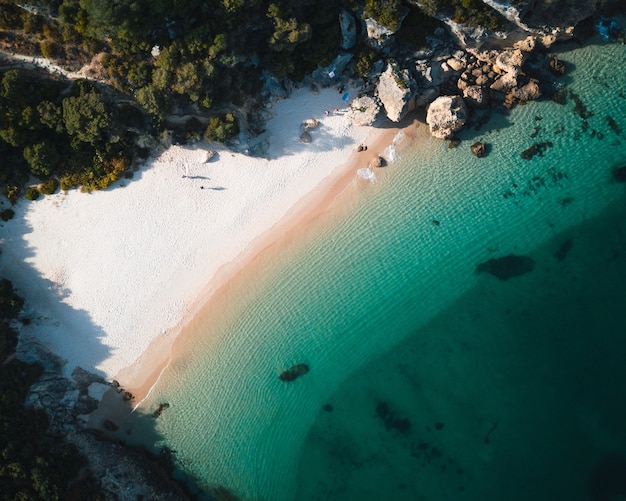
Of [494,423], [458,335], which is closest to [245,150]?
[458,335]

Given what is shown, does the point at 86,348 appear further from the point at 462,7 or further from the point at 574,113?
the point at 574,113

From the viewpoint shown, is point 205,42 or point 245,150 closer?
point 205,42

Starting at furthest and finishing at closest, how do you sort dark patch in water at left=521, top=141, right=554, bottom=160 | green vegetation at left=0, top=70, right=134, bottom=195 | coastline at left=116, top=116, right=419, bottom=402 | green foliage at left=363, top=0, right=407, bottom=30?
coastline at left=116, top=116, right=419, bottom=402 < dark patch in water at left=521, top=141, right=554, bottom=160 < green foliage at left=363, top=0, right=407, bottom=30 < green vegetation at left=0, top=70, right=134, bottom=195

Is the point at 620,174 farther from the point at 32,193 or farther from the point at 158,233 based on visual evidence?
the point at 32,193

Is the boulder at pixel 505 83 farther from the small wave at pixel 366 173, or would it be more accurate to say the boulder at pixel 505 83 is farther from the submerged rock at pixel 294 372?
the submerged rock at pixel 294 372

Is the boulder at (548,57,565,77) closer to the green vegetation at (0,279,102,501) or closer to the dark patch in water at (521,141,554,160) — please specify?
the dark patch in water at (521,141,554,160)

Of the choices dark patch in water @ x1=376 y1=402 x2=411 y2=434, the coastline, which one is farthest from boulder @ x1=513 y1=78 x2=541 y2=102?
dark patch in water @ x1=376 y1=402 x2=411 y2=434
